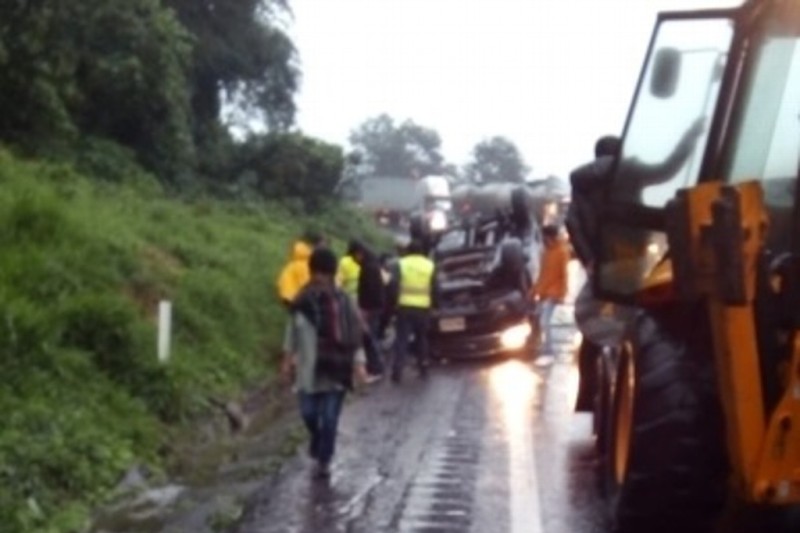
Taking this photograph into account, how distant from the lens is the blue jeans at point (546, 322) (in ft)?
79.5

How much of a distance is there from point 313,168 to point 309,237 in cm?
2421

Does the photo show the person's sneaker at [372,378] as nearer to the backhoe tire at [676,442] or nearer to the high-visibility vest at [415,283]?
the high-visibility vest at [415,283]

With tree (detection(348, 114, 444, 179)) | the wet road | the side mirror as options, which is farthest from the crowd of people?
tree (detection(348, 114, 444, 179))

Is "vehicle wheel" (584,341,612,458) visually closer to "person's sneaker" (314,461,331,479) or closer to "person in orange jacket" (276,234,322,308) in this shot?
"person's sneaker" (314,461,331,479)

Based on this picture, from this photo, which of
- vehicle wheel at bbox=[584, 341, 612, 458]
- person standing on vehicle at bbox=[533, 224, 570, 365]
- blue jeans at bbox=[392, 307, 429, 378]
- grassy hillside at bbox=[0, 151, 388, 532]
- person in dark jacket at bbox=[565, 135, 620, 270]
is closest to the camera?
person in dark jacket at bbox=[565, 135, 620, 270]

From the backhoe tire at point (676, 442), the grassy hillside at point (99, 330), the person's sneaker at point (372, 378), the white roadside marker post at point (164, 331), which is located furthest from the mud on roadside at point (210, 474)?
the backhoe tire at point (676, 442)

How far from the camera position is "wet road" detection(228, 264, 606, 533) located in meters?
12.9

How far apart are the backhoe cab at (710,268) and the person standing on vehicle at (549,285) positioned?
1276cm

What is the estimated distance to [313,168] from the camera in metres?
46.2

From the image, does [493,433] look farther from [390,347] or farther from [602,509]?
[390,347]

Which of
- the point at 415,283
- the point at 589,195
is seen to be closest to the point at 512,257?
the point at 415,283

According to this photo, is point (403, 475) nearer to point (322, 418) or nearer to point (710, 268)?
point (322, 418)

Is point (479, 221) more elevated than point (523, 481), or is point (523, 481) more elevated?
point (479, 221)

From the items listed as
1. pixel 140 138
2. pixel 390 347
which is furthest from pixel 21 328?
pixel 140 138
